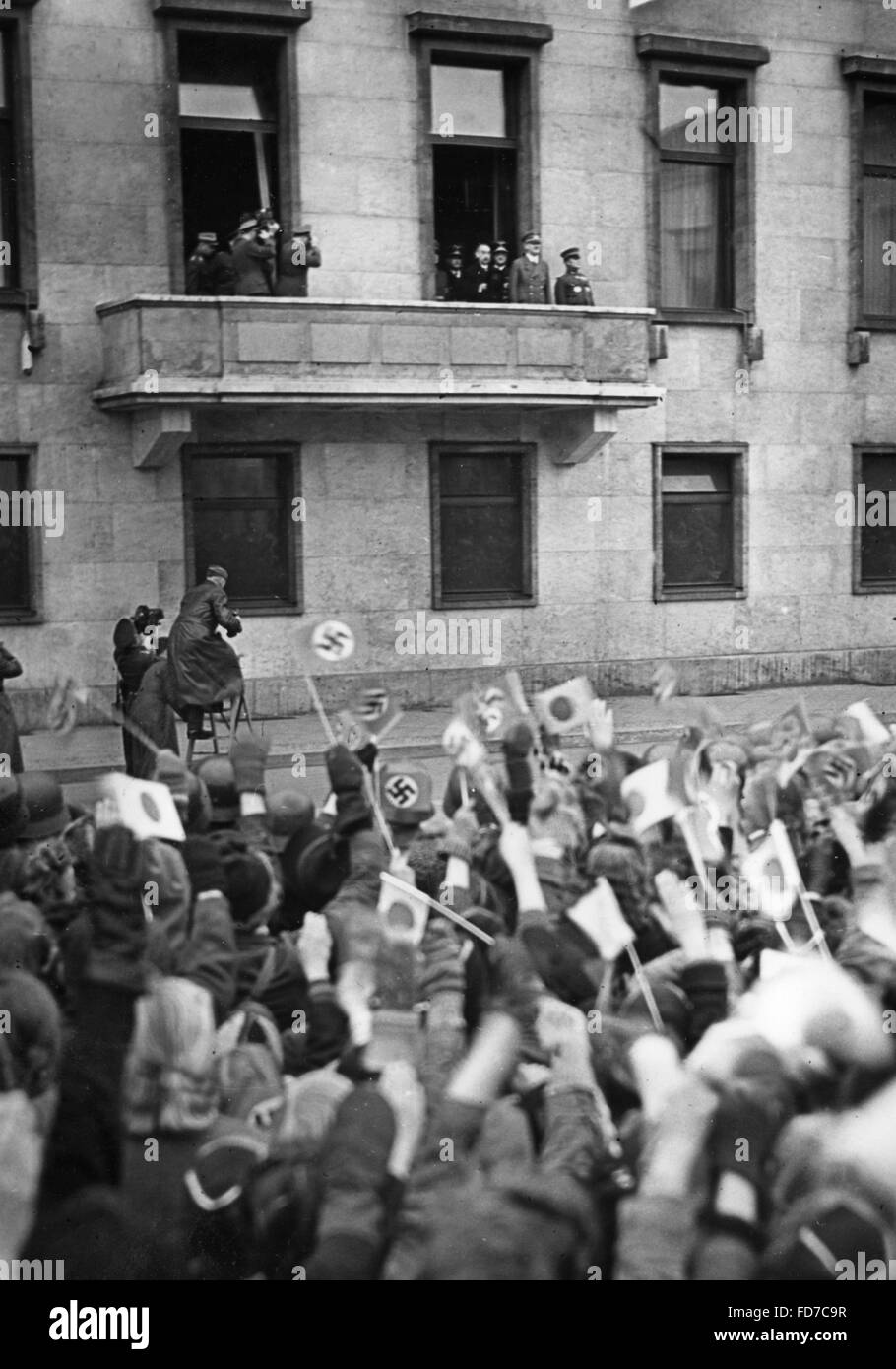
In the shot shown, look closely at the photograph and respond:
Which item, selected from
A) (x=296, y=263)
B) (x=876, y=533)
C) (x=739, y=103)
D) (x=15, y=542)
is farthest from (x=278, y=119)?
(x=876, y=533)

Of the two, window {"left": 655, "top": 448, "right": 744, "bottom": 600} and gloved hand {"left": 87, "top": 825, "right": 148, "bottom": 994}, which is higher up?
window {"left": 655, "top": 448, "right": 744, "bottom": 600}

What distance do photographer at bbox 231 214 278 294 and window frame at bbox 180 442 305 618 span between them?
4.27 ft

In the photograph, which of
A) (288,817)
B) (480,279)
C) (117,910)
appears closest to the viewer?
(117,910)

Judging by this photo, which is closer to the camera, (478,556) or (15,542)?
(15,542)

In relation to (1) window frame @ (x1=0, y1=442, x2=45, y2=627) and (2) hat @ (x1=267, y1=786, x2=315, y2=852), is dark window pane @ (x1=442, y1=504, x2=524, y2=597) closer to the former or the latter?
(1) window frame @ (x1=0, y1=442, x2=45, y2=627)

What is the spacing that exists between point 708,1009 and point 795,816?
1454mm

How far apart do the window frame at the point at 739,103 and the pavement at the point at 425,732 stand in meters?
3.69

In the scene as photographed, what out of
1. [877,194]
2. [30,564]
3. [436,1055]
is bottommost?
[436,1055]

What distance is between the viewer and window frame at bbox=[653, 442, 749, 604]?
1623 centimetres

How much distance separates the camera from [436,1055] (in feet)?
12.0

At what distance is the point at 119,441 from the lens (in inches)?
607

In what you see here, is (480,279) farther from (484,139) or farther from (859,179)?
(859,179)

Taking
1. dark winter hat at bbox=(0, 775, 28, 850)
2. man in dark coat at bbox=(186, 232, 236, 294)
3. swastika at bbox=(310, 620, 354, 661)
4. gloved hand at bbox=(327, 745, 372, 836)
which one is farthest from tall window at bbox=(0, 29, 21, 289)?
gloved hand at bbox=(327, 745, 372, 836)

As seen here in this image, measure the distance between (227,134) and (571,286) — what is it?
10.2 ft
